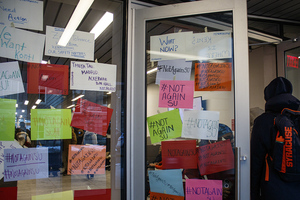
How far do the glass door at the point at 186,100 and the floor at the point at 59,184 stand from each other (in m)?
0.27

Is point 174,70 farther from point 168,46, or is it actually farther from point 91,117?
point 91,117

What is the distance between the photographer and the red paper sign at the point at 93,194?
6.77 feet

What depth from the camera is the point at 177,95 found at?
2.27 metres

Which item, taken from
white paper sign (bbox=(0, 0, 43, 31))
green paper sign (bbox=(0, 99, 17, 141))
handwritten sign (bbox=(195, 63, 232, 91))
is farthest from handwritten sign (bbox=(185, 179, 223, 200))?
white paper sign (bbox=(0, 0, 43, 31))

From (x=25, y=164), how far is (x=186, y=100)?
4.31ft

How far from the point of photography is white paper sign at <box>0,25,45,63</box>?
1868mm

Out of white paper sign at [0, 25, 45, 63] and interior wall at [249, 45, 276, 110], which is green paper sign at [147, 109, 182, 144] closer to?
white paper sign at [0, 25, 45, 63]

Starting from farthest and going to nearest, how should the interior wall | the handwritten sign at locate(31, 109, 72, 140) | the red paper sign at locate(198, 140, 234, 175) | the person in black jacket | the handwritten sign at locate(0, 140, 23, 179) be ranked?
the interior wall
the red paper sign at locate(198, 140, 234, 175)
the person in black jacket
the handwritten sign at locate(31, 109, 72, 140)
the handwritten sign at locate(0, 140, 23, 179)

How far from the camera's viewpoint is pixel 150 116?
2271 mm

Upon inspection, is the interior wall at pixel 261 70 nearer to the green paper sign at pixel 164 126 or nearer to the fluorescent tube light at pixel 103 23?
the green paper sign at pixel 164 126

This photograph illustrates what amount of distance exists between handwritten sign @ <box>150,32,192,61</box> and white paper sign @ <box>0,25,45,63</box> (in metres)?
0.90

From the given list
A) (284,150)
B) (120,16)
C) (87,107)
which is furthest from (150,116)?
(284,150)

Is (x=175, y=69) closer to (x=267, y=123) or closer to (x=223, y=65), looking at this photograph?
(x=223, y=65)

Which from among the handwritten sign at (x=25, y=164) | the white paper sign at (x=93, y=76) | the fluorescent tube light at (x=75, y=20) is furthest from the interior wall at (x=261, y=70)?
the handwritten sign at (x=25, y=164)
